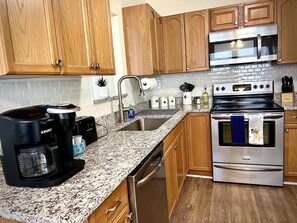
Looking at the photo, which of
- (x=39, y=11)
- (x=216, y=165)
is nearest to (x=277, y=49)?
(x=216, y=165)

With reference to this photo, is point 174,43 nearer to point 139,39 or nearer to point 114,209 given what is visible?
point 139,39

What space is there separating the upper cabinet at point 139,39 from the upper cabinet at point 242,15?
0.89 m

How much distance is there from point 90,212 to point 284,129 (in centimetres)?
242

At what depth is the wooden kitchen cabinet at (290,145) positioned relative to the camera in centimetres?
241

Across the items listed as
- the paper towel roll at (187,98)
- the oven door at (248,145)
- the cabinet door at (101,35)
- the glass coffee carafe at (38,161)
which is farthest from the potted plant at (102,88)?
the paper towel roll at (187,98)

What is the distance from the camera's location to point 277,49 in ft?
8.71

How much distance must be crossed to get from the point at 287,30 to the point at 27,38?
285cm

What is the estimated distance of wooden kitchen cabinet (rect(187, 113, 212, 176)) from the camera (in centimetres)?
274

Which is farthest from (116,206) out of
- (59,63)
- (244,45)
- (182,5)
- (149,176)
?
(182,5)

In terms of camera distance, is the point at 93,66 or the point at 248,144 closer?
the point at 93,66

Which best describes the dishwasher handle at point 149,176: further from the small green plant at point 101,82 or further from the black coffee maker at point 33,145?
the small green plant at point 101,82

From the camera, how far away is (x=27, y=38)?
37.5 inches

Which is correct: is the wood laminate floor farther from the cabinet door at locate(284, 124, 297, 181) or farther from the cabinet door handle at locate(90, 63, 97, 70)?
the cabinet door handle at locate(90, 63, 97, 70)

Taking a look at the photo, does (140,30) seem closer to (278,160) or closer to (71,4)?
(71,4)
